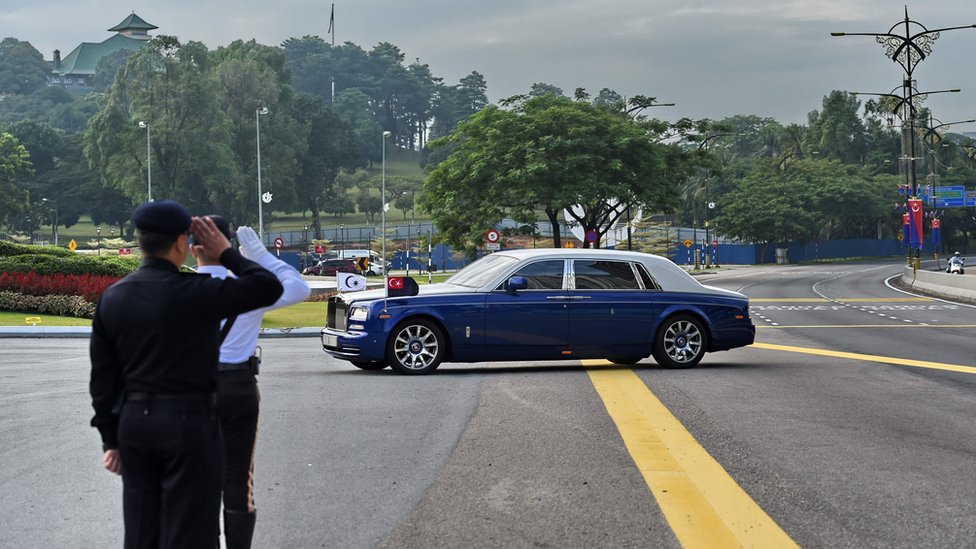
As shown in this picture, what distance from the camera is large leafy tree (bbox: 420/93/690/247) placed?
51.0 metres

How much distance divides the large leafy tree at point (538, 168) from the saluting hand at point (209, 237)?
4505cm

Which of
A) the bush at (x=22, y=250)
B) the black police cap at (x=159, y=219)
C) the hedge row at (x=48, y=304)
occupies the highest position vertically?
the black police cap at (x=159, y=219)

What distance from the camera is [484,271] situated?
51.4 feet

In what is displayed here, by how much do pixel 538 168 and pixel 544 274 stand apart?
34.8 metres

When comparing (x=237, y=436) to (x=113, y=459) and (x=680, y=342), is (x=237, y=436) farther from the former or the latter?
(x=680, y=342)

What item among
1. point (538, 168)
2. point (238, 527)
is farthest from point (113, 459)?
point (538, 168)

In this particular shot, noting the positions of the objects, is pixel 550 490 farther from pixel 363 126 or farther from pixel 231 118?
pixel 363 126

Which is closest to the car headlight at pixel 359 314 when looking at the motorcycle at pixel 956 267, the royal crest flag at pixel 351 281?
the royal crest flag at pixel 351 281

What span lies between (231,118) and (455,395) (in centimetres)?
10072

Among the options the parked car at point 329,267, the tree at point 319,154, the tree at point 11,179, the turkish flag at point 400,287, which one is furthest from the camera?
the tree at point 319,154

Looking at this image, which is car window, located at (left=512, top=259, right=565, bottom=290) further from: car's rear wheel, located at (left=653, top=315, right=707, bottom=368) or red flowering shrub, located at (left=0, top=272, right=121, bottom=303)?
red flowering shrub, located at (left=0, top=272, right=121, bottom=303)

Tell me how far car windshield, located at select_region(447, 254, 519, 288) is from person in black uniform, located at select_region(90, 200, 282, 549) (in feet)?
34.8

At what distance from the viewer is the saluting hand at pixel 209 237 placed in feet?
16.4

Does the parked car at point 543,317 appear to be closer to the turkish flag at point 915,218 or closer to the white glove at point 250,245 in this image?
the white glove at point 250,245
